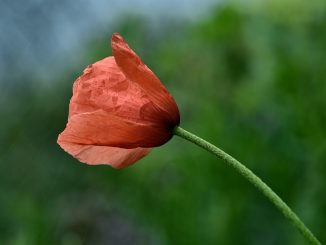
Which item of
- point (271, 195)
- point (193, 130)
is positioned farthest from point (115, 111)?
point (193, 130)

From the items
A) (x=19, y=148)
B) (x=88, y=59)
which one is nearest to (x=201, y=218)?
(x=88, y=59)

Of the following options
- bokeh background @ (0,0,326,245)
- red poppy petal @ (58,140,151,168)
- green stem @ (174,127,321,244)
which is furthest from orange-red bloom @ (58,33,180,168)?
bokeh background @ (0,0,326,245)

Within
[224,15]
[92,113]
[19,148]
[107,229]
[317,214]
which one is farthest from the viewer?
[107,229]

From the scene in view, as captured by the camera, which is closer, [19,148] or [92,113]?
[92,113]

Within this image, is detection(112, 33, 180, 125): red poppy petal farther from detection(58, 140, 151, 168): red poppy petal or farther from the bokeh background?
the bokeh background

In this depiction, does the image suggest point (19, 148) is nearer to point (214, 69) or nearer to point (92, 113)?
point (214, 69)

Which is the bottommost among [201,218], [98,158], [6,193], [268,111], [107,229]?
[107,229]

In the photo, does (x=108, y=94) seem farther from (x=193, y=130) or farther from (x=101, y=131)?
(x=193, y=130)
